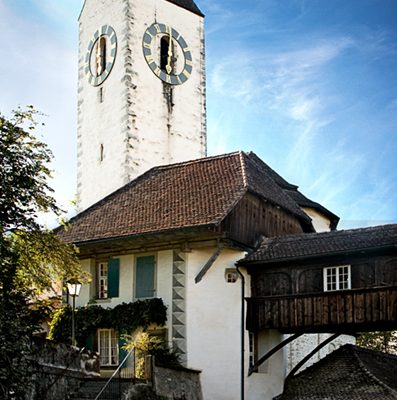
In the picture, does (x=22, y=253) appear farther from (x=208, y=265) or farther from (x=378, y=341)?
(x=378, y=341)

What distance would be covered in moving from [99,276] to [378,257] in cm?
902

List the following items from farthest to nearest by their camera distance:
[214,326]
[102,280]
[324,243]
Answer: [102,280] → [214,326] → [324,243]

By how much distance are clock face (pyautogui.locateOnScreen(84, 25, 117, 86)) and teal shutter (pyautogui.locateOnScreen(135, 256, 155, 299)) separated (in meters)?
14.2

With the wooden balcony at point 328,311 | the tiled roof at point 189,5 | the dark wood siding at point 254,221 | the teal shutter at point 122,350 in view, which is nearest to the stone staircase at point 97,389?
the teal shutter at point 122,350

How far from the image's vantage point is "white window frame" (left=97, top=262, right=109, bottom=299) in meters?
26.7

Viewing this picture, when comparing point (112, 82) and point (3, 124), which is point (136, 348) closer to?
point (3, 124)

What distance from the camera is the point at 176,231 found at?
80.6 feet

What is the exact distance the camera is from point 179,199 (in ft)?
88.8

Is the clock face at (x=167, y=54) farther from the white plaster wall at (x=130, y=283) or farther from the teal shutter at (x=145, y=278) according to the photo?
the teal shutter at (x=145, y=278)

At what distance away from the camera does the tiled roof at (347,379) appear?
2381cm

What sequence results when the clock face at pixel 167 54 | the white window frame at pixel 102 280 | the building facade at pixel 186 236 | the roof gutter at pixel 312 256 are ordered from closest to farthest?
1. the roof gutter at pixel 312 256
2. the building facade at pixel 186 236
3. the white window frame at pixel 102 280
4. the clock face at pixel 167 54

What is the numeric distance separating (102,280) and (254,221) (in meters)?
5.22

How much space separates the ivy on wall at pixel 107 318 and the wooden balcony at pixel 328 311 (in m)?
2.90

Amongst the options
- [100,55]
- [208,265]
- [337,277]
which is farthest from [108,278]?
[100,55]
